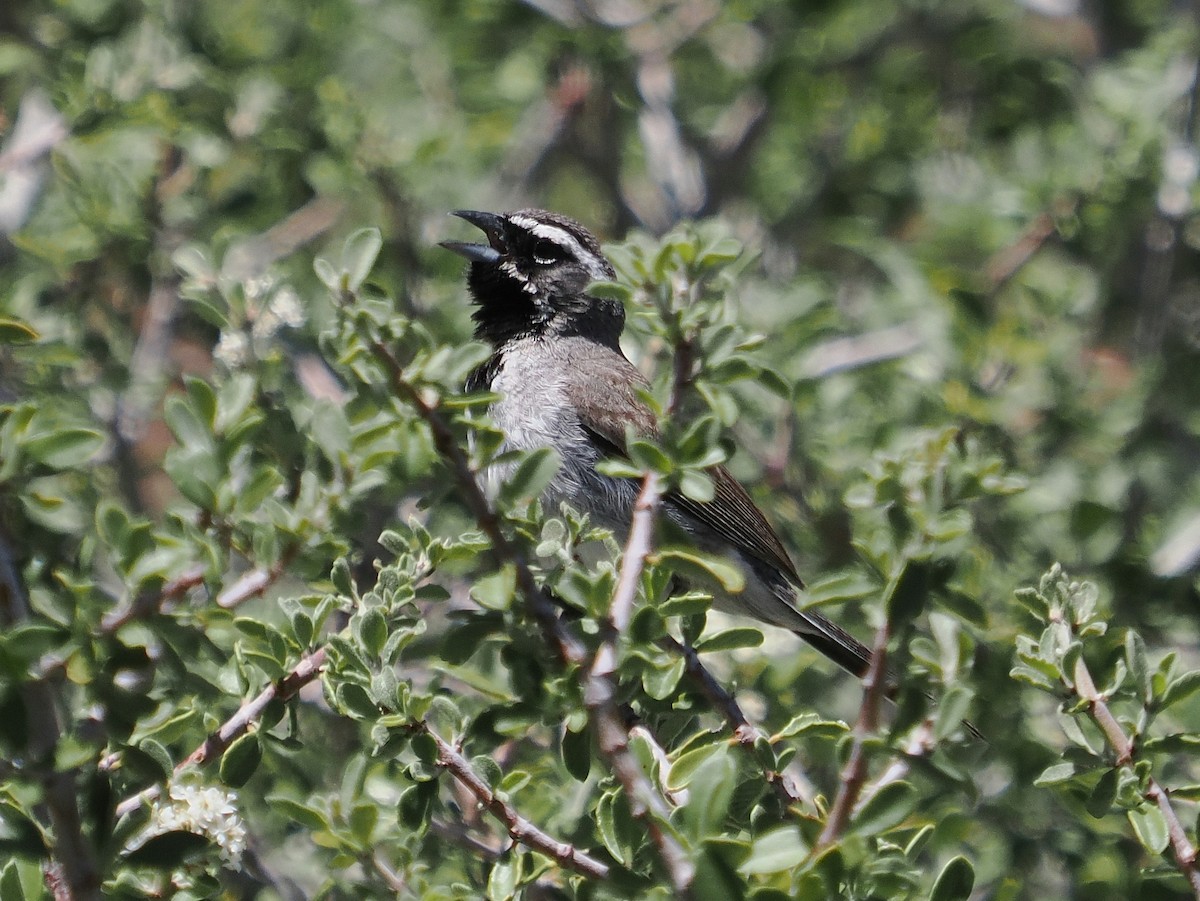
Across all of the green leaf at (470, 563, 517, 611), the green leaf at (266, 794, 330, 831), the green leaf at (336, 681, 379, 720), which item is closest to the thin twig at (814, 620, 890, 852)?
the green leaf at (470, 563, 517, 611)

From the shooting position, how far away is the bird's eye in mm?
4926

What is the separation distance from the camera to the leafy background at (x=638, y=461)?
2359mm

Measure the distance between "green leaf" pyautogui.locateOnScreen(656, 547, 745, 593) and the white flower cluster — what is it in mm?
924

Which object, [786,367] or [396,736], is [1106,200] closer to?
[786,367]

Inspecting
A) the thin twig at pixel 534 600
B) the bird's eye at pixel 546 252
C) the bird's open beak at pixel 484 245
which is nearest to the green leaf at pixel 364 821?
the thin twig at pixel 534 600

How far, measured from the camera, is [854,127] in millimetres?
6113

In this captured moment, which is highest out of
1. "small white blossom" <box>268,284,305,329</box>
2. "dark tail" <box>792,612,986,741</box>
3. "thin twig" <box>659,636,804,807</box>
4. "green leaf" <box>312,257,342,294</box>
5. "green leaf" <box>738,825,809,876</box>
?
"green leaf" <box>312,257,342,294</box>

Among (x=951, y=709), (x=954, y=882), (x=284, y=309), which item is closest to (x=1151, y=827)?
(x=954, y=882)

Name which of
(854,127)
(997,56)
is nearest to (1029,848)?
(854,127)

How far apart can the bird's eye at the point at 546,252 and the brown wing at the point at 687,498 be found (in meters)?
0.52

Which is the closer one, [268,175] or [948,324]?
[948,324]

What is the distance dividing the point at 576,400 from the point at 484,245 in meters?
0.72

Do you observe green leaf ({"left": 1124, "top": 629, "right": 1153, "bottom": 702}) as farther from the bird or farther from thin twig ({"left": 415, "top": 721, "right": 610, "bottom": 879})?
the bird

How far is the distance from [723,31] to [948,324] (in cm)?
234
